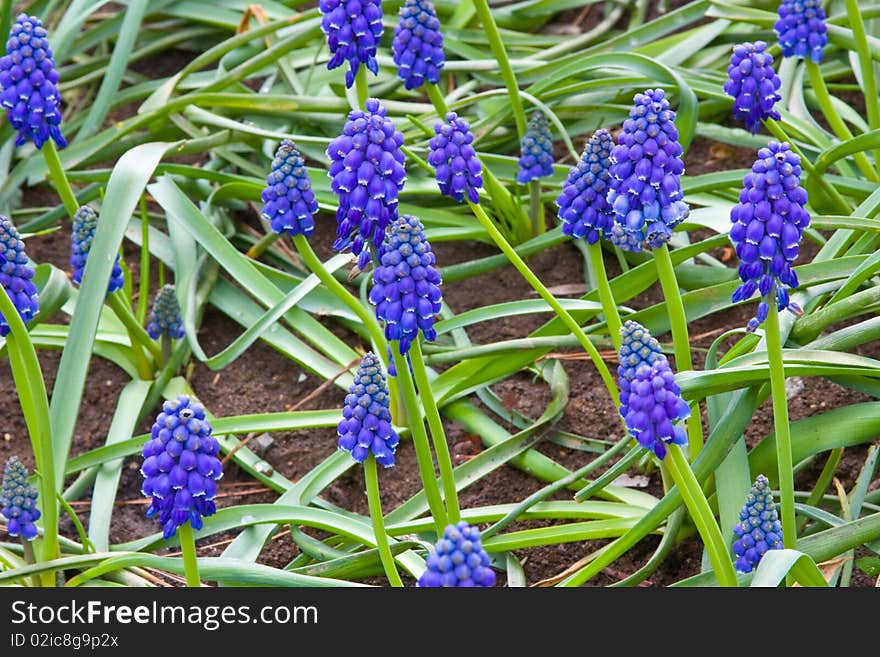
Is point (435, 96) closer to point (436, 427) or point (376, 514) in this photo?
point (436, 427)

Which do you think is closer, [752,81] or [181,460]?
[181,460]

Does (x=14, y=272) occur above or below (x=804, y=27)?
below

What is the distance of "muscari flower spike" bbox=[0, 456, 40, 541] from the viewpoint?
12.1 ft

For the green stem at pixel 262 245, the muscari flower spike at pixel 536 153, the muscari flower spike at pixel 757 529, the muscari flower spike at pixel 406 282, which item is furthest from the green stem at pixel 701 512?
the green stem at pixel 262 245

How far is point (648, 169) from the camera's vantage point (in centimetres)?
309

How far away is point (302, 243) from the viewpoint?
3.75 meters

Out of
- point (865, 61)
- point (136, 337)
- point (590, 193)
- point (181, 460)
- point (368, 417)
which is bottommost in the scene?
point (181, 460)

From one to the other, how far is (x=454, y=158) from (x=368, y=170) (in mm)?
437

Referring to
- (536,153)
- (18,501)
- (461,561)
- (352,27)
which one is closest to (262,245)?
(536,153)

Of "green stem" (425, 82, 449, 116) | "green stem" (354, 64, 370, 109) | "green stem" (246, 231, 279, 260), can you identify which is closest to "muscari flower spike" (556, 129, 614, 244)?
"green stem" (354, 64, 370, 109)

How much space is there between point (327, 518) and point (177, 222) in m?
1.70
